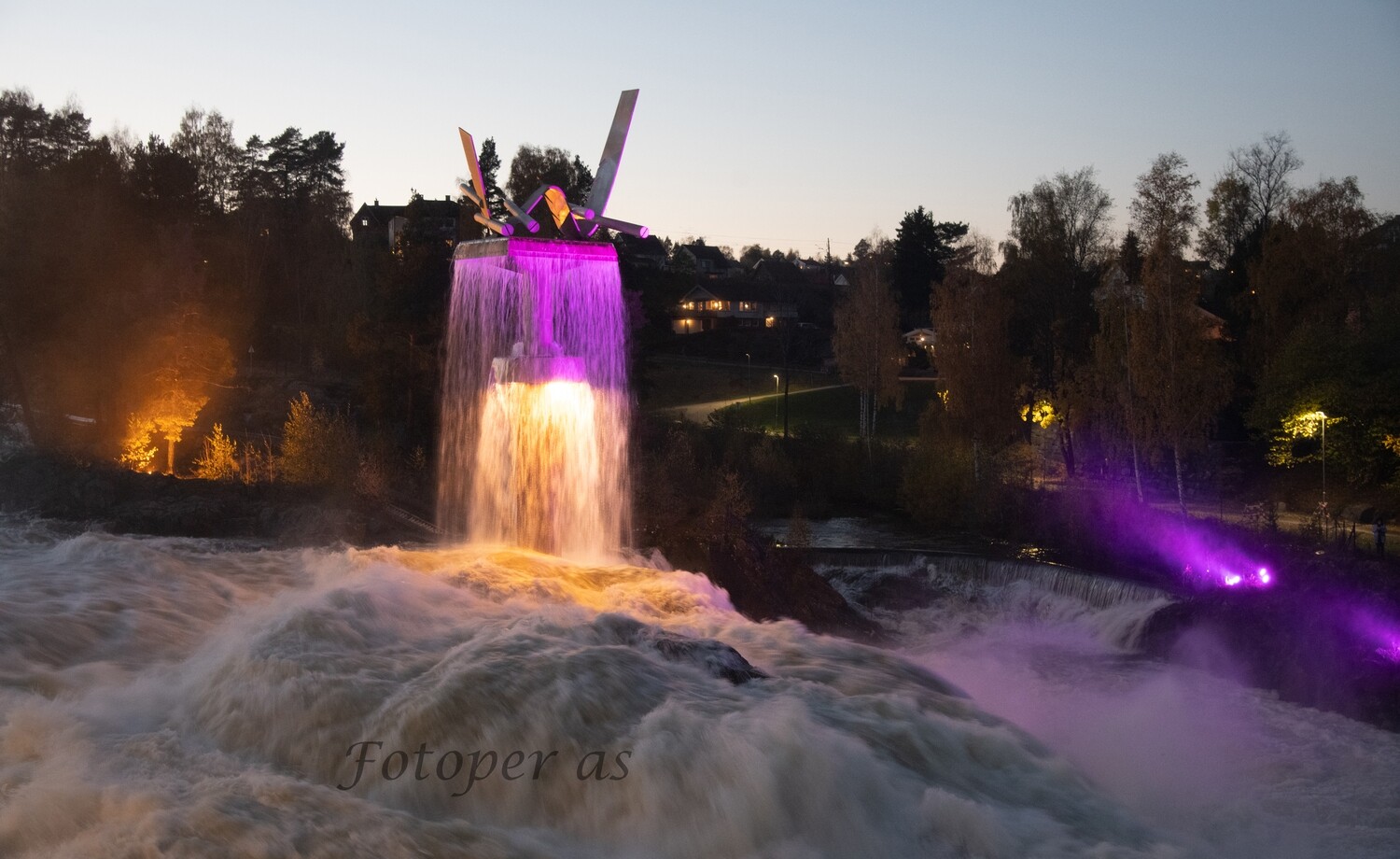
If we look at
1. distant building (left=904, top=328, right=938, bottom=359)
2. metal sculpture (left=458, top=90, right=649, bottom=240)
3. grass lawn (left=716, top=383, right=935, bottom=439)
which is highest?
Result: distant building (left=904, top=328, right=938, bottom=359)

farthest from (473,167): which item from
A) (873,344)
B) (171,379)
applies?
(873,344)

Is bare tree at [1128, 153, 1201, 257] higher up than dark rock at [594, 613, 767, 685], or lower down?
higher up

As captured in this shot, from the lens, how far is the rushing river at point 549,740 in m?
7.69

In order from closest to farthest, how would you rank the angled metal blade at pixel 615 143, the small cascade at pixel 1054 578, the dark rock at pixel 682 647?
the dark rock at pixel 682 647
the angled metal blade at pixel 615 143
the small cascade at pixel 1054 578

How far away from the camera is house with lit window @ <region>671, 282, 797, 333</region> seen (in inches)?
3504

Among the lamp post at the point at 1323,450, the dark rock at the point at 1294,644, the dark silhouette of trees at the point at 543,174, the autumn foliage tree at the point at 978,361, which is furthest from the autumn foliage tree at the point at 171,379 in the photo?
the lamp post at the point at 1323,450

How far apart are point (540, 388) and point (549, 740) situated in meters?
7.65

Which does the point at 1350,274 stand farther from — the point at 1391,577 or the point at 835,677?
the point at 835,677

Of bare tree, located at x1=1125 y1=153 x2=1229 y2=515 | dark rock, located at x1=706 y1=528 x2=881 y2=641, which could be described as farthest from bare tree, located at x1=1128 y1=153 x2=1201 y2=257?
dark rock, located at x1=706 y1=528 x2=881 y2=641

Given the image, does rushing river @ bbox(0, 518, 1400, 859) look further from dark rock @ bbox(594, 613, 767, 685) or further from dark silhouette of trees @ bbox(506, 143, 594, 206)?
dark silhouette of trees @ bbox(506, 143, 594, 206)

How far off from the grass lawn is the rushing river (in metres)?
37.3

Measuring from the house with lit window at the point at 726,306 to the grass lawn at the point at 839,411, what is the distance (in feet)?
93.7

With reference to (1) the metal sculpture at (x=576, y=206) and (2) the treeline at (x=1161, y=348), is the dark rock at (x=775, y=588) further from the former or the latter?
(2) the treeline at (x=1161, y=348)

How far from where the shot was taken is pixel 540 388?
15594 millimetres
